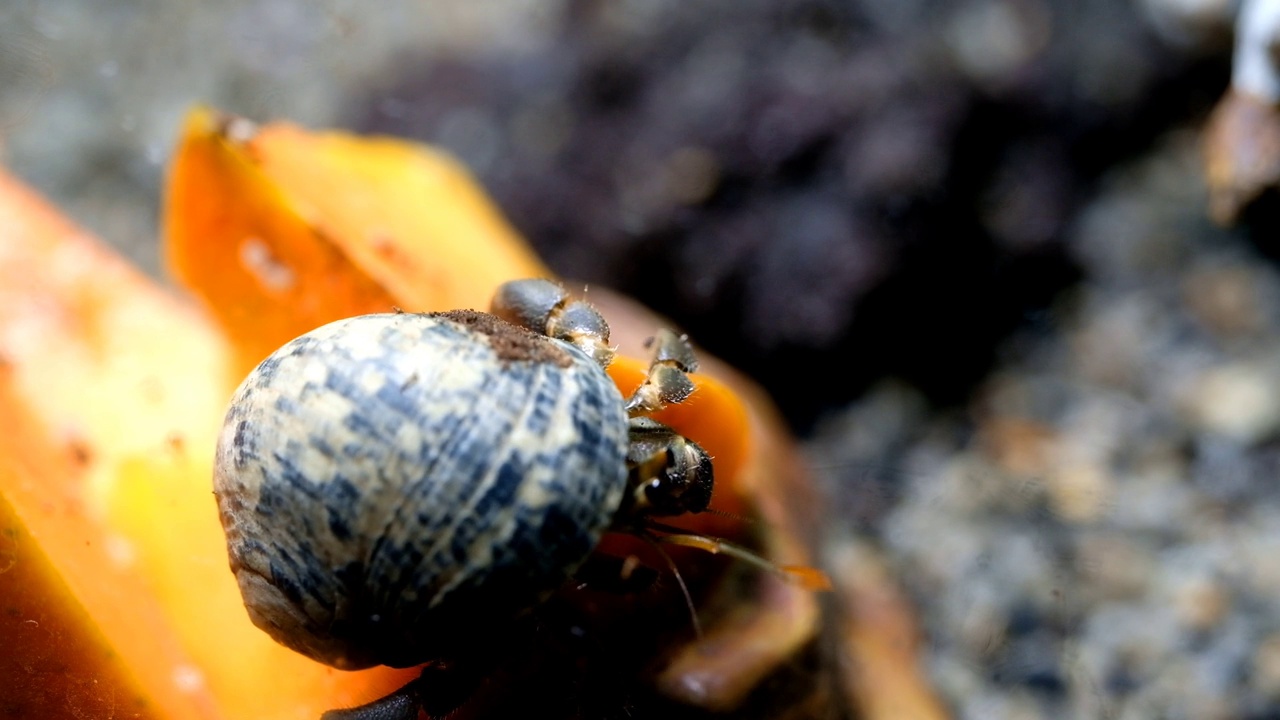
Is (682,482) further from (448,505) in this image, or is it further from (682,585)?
(448,505)

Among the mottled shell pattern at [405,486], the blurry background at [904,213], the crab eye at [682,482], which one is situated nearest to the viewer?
the mottled shell pattern at [405,486]

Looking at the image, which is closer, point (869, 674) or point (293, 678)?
point (293, 678)

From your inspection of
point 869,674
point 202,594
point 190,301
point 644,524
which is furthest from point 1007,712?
point 190,301

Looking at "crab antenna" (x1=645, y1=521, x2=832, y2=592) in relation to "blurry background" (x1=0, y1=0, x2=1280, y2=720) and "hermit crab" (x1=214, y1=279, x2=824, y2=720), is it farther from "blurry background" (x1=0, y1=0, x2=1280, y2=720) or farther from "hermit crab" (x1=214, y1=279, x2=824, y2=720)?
"blurry background" (x1=0, y1=0, x2=1280, y2=720)

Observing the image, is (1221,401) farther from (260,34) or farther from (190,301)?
(260,34)

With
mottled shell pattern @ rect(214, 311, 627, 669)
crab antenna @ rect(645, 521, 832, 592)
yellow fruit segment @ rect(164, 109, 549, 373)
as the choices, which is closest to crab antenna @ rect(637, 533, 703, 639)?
crab antenna @ rect(645, 521, 832, 592)

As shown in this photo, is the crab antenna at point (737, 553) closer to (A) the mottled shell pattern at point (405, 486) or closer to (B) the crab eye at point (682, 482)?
(B) the crab eye at point (682, 482)

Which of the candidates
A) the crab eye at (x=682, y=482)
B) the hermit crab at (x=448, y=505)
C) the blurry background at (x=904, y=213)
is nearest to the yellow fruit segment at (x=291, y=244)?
the hermit crab at (x=448, y=505)
